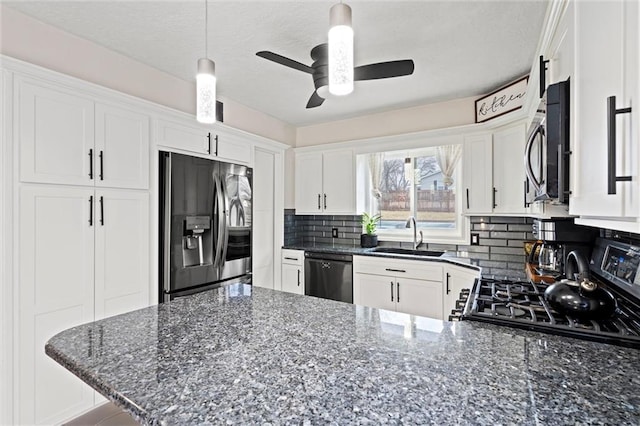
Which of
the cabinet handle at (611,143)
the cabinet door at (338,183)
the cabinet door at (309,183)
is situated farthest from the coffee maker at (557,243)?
the cabinet door at (309,183)

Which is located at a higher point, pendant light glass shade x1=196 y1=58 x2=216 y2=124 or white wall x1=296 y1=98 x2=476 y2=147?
white wall x1=296 y1=98 x2=476 y2=147

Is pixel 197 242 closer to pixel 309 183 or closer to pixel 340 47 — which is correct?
pixel 309 183

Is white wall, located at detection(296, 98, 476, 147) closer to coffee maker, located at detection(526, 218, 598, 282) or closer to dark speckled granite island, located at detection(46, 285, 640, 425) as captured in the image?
coffee maker, located at detection(526, 218, 598, 282)

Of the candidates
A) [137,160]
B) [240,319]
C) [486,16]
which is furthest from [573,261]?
[137,160]

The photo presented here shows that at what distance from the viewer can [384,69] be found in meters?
1.92

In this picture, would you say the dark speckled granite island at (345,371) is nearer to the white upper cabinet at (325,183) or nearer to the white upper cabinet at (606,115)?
the white upper cabinet at (606,115)

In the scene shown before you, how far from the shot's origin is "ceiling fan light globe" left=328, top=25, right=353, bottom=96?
3.14ft

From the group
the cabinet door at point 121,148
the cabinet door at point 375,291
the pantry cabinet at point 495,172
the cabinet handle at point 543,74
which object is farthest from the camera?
the cabinet door at point 375,291

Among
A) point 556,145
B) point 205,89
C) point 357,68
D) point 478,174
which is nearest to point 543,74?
point 556,145

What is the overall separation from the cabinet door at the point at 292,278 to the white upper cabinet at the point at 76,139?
193cm

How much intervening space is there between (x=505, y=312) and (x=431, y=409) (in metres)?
0.84

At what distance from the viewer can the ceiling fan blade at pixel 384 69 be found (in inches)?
73.7

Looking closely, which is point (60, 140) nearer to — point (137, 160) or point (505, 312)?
point (137, 160)

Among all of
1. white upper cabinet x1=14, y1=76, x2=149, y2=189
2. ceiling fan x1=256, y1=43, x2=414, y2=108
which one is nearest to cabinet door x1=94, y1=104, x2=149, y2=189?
white upper cabinet x1=14, y1=76, x2=149, y2=189
